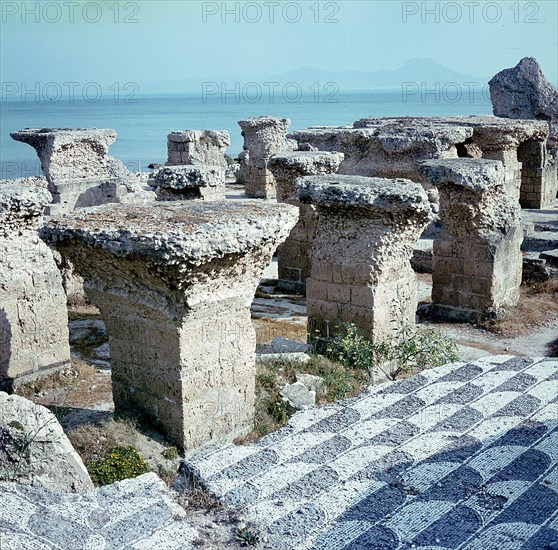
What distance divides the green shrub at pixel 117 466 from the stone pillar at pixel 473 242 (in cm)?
613

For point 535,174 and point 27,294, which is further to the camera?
point 535,174

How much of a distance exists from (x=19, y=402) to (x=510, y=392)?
3.48m

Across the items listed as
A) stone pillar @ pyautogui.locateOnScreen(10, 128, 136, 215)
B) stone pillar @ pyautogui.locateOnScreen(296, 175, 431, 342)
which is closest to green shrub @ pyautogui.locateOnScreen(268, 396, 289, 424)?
stone pillar @ pyautogui.locateOnScreen(296, 175, 431, 342)

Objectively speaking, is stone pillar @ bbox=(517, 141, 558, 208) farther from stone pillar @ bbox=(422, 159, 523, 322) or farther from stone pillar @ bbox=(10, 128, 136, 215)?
stone pillar @ bbox=(10, 128, 136, 215)

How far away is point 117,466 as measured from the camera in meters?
5.30

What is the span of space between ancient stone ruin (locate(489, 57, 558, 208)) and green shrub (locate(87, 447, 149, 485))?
15.8m

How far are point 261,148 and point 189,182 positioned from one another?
10.6 metres

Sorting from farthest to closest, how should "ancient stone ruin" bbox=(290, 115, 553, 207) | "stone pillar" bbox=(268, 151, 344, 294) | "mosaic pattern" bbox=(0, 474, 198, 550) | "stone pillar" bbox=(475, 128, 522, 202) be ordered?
"stone pillar" bbox=(475, 128, 522, 202) → "ancient stone ruin" bbox=(290, 115, 553, 207) → "stone pillar" bbox=(268, 151, 344, 294) → "mosaic pattern" bbox=(0, 474, 198, 550)

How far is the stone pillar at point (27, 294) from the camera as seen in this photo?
7422 mm

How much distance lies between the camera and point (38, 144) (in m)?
13.8

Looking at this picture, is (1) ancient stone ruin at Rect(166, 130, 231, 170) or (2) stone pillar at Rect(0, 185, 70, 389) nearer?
(2) stone pillar at Rect(0, 185, 70, 389)

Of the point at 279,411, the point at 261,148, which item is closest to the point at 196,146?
the point at 261,148

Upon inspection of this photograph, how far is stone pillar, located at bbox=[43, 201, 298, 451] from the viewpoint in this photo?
5.28 metres

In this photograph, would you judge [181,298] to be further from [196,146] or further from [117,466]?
[196,146]
